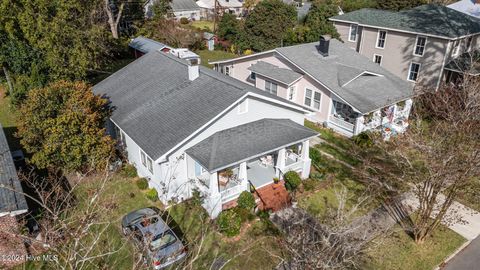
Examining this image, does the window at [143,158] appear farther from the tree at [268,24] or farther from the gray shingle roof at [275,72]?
the tree at [268,24]

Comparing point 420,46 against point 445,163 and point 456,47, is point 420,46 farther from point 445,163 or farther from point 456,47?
point 445,163

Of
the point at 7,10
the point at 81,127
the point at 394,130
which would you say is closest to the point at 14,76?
the point at 7,10

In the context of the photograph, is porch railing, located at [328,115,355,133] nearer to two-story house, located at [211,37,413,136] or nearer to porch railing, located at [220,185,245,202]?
two-story house, located at [211,37,413,136]

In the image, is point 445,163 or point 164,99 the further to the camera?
point 164,99

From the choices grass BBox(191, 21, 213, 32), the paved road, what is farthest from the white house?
grass BBox(191, 21, 213, 32)

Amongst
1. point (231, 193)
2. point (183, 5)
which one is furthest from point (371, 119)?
point (183, 5)

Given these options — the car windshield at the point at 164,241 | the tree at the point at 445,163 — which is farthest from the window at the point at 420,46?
the car windshield at the point at 164,241
